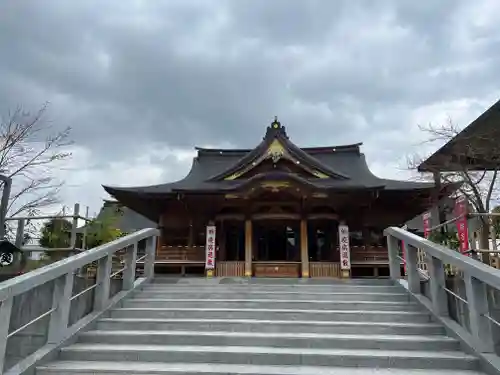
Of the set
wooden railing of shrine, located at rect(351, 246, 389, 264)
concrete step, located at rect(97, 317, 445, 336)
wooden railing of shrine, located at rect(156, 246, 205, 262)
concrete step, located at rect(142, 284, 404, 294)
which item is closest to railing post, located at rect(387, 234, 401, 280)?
concrete step, located at rect(142, 284, 404, 294)

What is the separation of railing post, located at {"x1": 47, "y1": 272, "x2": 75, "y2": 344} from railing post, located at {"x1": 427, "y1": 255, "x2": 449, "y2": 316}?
370cm

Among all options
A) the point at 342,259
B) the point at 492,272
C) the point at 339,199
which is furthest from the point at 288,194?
the point at 492,272

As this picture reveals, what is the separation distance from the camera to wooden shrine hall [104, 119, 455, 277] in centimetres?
1136

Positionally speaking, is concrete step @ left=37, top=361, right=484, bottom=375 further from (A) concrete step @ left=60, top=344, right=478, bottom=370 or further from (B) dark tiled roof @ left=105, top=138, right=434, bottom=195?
(B) dark tiled roof @ left=105, top=138, right=434, bottom=195

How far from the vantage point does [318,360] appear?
339 cm

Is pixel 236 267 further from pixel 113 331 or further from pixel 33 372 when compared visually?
pixel 33 372

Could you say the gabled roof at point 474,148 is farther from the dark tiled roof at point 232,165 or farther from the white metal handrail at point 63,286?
the dark tiled roof at point 232,165

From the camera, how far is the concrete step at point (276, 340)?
364 cm

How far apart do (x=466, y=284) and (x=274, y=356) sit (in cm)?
181

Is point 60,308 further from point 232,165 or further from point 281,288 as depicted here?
point 232,165

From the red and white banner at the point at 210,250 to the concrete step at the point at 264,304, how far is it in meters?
6.46

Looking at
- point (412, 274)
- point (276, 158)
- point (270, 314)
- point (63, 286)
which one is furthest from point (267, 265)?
point (63, 286)

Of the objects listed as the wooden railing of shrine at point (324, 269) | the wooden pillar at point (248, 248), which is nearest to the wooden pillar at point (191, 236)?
the wooden pillar at point (248, 248)

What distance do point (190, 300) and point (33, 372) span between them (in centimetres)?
211
